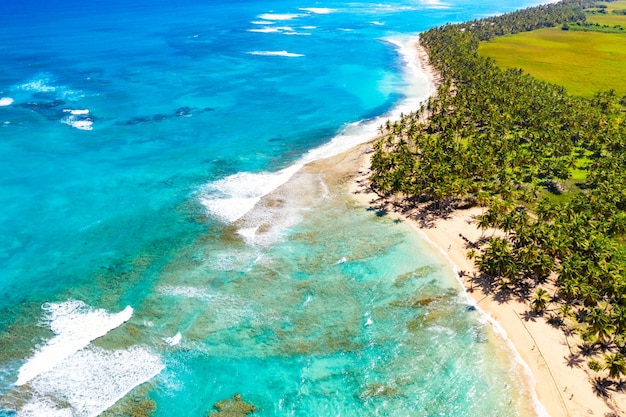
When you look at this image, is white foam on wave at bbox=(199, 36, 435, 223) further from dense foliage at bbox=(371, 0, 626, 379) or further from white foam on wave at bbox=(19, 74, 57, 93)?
white foam on wave at bbox=(19, 74, 57, 93)

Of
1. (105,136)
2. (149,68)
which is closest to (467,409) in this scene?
(105,136)

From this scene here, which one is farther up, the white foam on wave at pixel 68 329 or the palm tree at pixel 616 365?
the palm tree at pixel 616 365

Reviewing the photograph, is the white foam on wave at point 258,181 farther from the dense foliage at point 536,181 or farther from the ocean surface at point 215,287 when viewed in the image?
the dense foliage at point 536,181

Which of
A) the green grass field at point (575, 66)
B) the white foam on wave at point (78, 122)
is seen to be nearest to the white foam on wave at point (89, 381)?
the white foam on wave at point (78, 122)

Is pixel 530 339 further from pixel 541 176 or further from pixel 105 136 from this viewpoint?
pixel 105 136

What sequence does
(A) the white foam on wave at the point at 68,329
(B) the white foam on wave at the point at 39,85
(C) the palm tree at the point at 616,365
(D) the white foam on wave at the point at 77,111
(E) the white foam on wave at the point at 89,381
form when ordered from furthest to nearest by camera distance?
(B) the white foam on wave at the point at 39,85 < (D) the white foam on wave at the point at 77,111 < (A) the white foam on wave at the point at 68,329 < (E) the white foam on wave at the point at 89,381 < (C) the palm tree at the point at 616,365

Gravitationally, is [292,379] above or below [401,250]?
below
